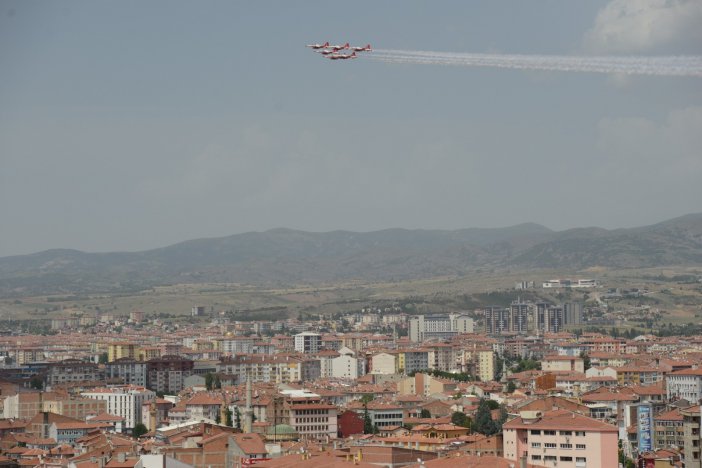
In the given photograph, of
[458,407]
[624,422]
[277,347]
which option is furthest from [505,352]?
[624,422]

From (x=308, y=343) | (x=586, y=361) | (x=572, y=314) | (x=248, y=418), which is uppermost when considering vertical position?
(x=572, y=314)

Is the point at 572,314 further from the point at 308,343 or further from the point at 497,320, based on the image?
the point at 308,343

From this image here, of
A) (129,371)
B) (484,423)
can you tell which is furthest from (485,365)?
(484,423)

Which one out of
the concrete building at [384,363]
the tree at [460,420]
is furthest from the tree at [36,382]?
the tree at [460,420]

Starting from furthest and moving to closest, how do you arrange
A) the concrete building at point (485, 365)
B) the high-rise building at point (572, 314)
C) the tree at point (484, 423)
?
the high-rise building at point (572, 314) < the concrete building at point (485, 365) < the tree at point (484, 423)

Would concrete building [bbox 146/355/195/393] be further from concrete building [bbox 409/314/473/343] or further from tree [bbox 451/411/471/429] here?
concrete building [bbox 409/314/473/343]

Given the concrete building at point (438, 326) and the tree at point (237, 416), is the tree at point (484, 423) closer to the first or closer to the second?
the tree at point (237, 416)

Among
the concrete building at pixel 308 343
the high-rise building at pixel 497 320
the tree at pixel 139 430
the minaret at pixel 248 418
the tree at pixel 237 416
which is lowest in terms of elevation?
the tree at pixel 139 430
